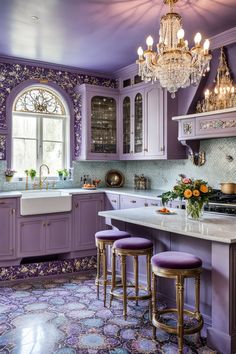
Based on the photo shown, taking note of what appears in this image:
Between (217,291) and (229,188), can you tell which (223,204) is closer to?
(229,188)

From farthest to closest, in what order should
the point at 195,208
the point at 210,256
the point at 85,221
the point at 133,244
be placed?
the point at 85,221, the point at 133,244, the point at 195,208, the point at 210,256

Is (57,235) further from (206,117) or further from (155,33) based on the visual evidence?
(155,33)

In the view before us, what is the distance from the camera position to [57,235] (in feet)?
15.9

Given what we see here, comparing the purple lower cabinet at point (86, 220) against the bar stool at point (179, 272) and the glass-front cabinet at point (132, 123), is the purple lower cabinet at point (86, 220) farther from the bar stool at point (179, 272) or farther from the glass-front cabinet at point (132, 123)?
the bar stool at point (179, 272)

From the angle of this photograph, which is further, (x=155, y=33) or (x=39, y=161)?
(x=39, y=161)

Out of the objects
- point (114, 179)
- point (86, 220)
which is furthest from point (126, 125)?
point (86, 220)

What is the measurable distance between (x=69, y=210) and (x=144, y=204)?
42.5 inches

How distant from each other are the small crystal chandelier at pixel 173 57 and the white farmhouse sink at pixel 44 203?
232 centimetres

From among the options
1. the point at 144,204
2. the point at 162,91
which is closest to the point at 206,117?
the point at 162,91

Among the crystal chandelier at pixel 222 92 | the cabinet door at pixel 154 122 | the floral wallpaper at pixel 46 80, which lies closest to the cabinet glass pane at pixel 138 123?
the cabinet door at pixel 154 122

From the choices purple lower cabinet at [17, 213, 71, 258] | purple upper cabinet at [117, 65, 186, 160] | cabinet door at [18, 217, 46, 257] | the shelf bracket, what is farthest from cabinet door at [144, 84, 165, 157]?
cabinet door at [18, 217, 46, 257]

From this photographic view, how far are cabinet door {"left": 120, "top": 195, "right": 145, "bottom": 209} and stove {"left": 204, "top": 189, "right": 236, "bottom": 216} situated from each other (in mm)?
1137

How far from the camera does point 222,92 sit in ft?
13.3

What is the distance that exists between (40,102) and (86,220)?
2.00 m
